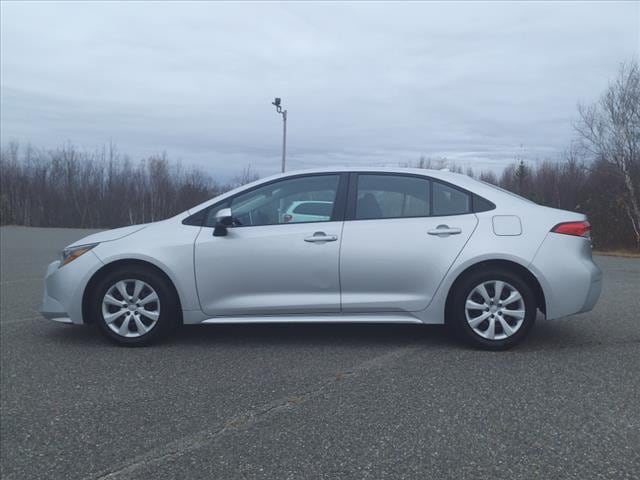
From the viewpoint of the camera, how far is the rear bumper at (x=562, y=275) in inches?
178

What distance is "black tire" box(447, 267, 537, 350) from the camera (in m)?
4.52

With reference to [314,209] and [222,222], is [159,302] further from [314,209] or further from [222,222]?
[314,209]

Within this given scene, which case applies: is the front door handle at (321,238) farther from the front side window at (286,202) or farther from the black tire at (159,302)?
the black tire at (159,302)

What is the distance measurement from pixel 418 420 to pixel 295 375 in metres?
1.13

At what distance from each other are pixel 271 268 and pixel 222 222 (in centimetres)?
58

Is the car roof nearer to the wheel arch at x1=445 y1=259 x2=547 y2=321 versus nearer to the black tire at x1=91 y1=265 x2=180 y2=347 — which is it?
the wheel arch at x1=445 y1=259 x2=547 y2=321

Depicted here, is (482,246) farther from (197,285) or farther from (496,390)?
(197,285)

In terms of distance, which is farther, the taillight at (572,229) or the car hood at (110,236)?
the car hood at (110,236)

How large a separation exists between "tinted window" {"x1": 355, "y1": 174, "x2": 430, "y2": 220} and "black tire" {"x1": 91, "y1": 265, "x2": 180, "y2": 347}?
5.84 feet

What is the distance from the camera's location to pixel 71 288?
4762mm

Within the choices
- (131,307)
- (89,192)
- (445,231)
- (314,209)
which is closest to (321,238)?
(314,209)

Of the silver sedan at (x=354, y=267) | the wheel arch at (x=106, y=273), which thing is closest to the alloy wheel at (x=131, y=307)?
the silver sedan at (x=354, y=267)

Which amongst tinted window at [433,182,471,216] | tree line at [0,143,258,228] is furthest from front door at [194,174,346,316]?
tree line at [0,143,258,228]

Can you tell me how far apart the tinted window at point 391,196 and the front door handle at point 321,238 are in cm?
30
